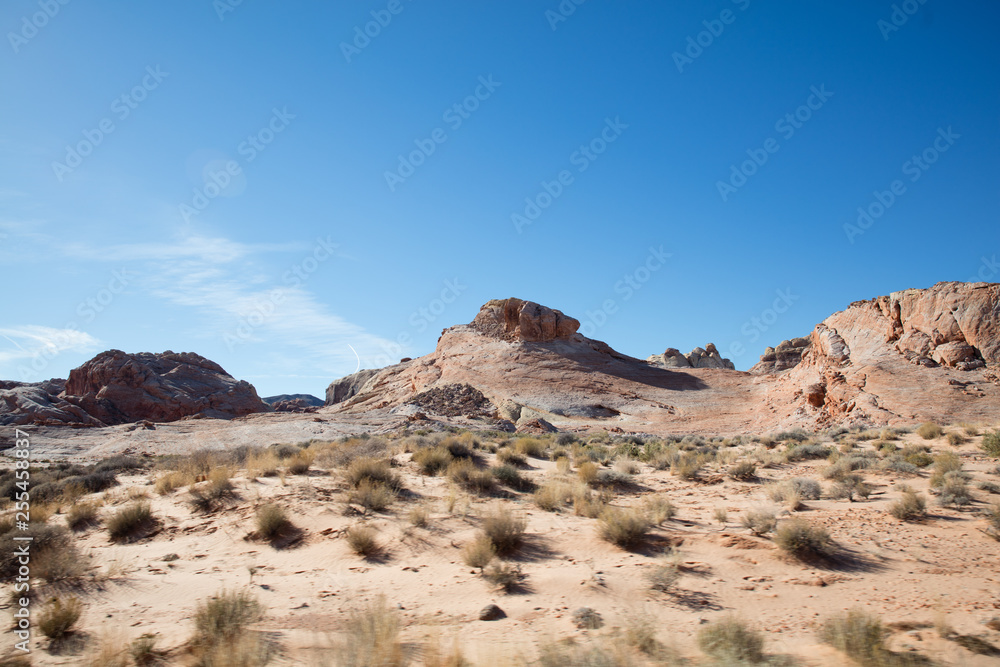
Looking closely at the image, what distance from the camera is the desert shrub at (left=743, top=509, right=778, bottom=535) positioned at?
7.32m

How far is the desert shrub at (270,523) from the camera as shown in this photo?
8016 millimetres

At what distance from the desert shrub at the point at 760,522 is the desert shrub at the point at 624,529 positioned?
5.00 ft

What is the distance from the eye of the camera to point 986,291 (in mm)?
30453

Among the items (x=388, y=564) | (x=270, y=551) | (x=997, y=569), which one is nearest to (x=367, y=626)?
(x=388, y=564)

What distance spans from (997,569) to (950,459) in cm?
632

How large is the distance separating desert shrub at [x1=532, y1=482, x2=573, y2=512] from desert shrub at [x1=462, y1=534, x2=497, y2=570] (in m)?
2.44

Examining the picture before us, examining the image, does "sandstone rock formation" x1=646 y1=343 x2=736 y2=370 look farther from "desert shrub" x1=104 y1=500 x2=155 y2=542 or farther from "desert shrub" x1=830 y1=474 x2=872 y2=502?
"desert shrub" x1=104 y1=500 x2=155 y2=542

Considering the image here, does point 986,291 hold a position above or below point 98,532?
above

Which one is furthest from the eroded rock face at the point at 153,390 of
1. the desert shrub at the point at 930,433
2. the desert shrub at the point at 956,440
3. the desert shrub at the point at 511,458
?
the desert shrub at the point at 956,440

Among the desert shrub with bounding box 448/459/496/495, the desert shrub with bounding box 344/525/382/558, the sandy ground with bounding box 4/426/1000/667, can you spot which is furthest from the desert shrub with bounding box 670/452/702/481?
the desert shrub with bounding box 344/525/382/558

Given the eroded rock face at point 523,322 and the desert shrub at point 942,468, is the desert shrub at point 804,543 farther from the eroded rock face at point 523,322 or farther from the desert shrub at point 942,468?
the eroded rock face at point 523,322

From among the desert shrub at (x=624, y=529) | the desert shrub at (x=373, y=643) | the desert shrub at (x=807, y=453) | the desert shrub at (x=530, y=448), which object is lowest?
the desert shrub at (x=373, y=643)

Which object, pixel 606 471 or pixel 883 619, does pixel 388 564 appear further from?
pixel 606 471

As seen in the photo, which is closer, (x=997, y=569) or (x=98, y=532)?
(x=997, y=569)
